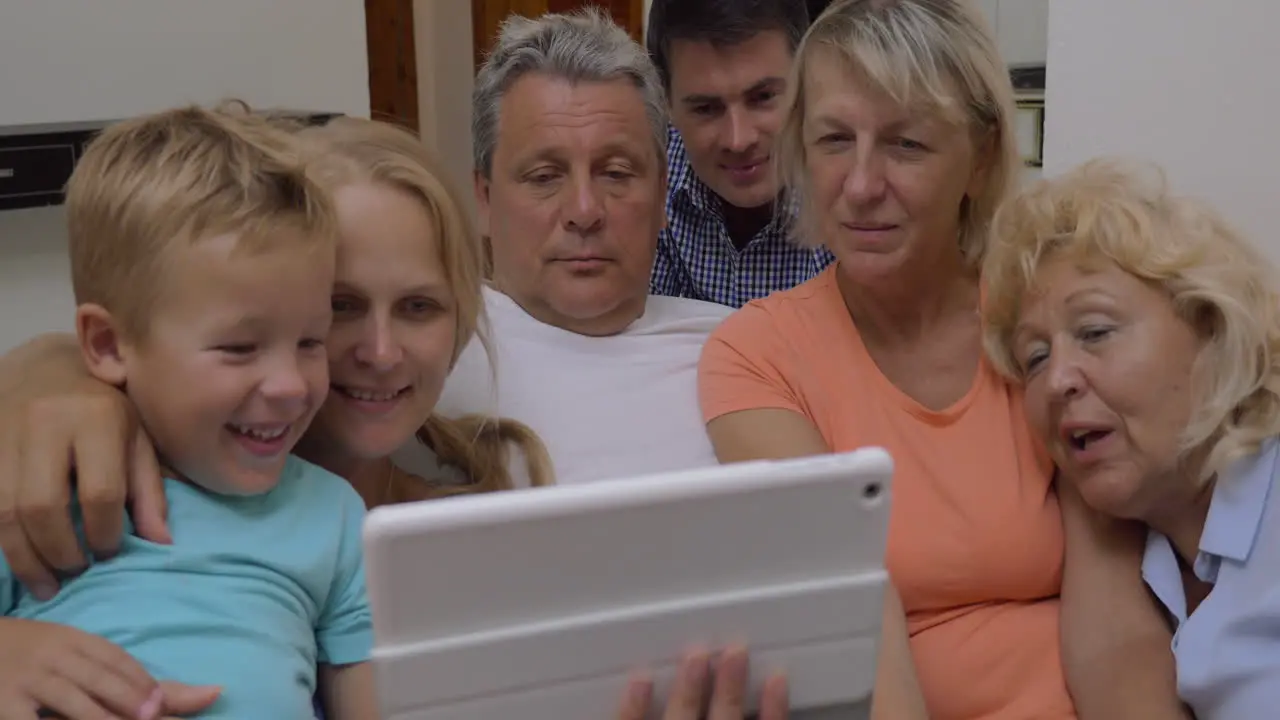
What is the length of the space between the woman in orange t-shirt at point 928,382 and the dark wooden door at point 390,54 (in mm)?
2658

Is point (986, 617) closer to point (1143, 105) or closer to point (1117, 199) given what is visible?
point (1117, 199)

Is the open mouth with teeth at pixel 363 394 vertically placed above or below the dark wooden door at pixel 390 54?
below

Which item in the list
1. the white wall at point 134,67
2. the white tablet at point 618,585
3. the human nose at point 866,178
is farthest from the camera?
the white wall at point 134,67

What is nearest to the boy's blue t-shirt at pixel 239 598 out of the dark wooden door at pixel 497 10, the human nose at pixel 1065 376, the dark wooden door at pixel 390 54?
the human nose at pixel 1065 376

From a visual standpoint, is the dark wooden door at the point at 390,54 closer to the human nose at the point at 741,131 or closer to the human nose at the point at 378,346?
the human nose at the point at 741,131

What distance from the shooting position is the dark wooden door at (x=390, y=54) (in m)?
3.73

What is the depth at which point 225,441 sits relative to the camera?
0.96 meters

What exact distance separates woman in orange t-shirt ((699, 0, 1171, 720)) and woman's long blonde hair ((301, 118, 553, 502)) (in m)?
0.24

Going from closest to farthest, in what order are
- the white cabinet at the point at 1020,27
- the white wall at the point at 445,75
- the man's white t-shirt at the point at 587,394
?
the man's white t-shirt at the point at 587,394
the white cabinet at the point at 1020,27
the white wall at the point at 445,75

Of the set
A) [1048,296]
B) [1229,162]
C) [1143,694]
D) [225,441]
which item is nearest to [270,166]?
[225,441]

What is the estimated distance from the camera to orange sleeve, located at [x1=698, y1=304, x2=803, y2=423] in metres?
1.24

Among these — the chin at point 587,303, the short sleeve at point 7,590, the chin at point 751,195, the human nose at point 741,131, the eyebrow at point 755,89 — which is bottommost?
the short sleeve at point 7,590

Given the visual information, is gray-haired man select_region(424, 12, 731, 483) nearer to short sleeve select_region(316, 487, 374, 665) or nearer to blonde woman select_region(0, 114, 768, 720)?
blonde woman select_region(0, 114, 768, 720)

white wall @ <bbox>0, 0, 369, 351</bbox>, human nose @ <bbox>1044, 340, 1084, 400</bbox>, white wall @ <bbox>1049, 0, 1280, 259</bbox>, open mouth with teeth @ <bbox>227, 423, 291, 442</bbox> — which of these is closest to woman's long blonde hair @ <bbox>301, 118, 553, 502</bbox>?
open mouth with teeth @ <bbox>227, 423, 291, 442</bbox>
